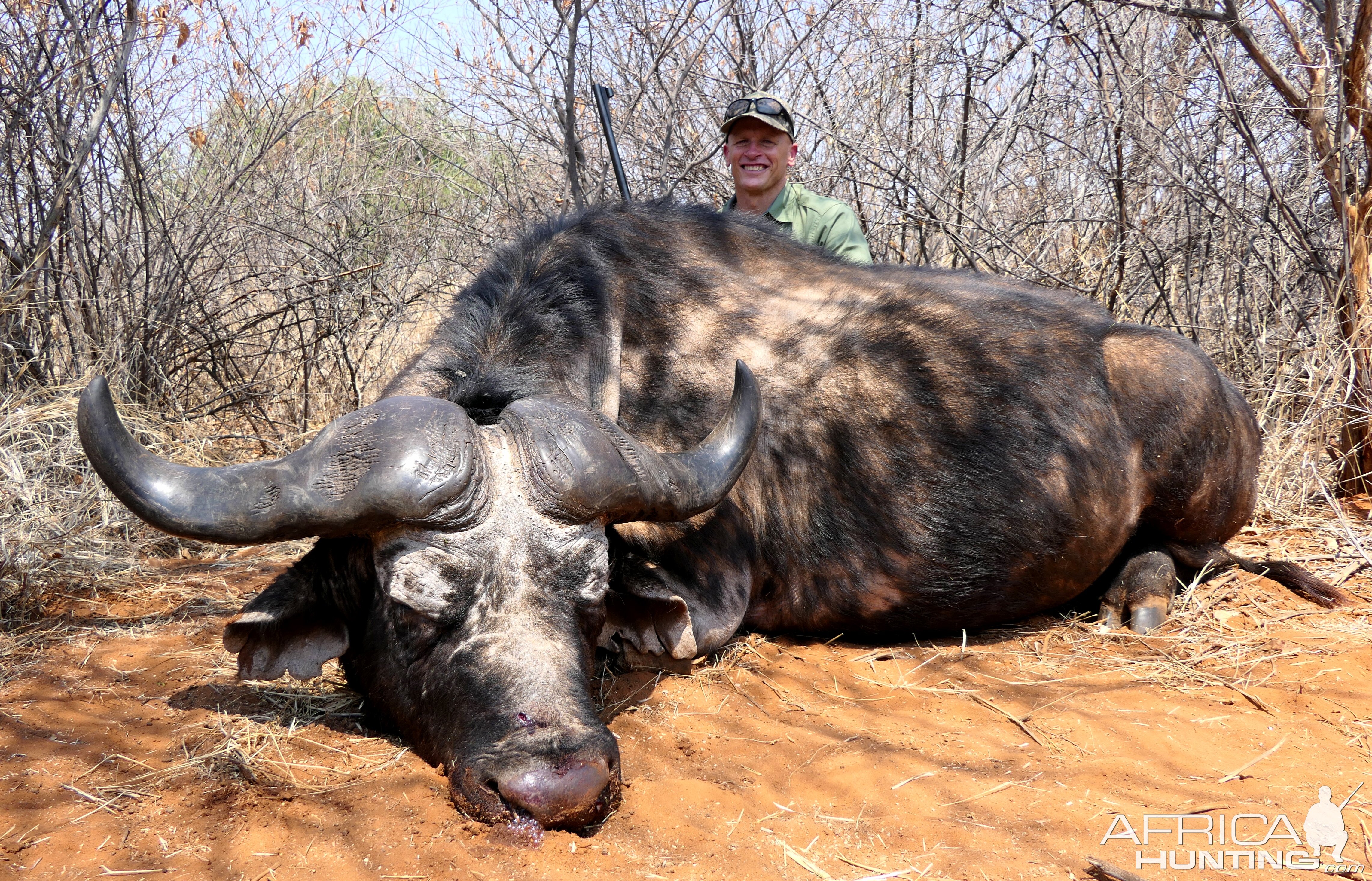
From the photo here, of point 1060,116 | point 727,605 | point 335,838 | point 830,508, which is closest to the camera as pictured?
point 335,838

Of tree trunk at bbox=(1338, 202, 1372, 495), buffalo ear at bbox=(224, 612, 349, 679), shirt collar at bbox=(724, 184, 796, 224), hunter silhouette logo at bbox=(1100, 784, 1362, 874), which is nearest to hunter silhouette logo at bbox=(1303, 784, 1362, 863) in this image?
hunter silhouette logo at bbox=(1100, 784, 1362, 874)

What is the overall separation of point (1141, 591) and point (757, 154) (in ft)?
11.4

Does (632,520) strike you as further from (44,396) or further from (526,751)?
(44,396)

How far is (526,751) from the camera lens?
247 centimetres

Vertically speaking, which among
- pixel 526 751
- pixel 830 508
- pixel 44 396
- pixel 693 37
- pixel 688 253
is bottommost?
pixel 526 751

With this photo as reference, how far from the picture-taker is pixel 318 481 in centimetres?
272

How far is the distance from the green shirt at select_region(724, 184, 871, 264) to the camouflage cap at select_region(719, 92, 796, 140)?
0.50m

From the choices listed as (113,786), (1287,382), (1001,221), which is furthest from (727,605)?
(1001,221)

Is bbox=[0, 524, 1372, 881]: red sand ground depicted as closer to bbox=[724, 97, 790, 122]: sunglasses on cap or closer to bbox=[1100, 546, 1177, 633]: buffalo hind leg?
bbox=[1100, 546, 1177, 633]: buffalo hind leg

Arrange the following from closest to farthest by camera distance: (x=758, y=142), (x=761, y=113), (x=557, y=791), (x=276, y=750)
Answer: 1. (x=557, y=791)
2. (x=276, y=750)
3. (x=761, y=113)
4. (x=758, y=142)

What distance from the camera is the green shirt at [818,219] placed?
6355mm

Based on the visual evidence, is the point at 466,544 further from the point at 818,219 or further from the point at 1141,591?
the point at 818,219

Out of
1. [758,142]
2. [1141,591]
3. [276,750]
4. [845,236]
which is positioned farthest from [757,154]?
[276,750]

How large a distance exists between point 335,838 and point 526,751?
1.73ft
